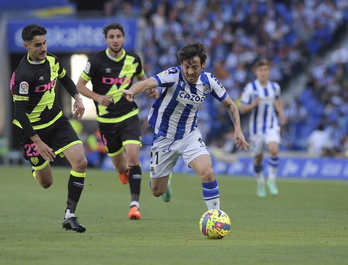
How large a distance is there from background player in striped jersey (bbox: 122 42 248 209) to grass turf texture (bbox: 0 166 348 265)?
76 centimetres

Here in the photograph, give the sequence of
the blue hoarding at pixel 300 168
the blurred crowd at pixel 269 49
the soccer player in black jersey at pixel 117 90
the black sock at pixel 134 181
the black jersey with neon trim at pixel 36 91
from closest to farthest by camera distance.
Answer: the black jersey with neon trim at pixel 36 91 → the black sock at pixel 134 181 → the soccer player in black jersey at pixel 117 90 → the blue hoarding at pixel 300 168 → the blurred crowd at pixel 269 49

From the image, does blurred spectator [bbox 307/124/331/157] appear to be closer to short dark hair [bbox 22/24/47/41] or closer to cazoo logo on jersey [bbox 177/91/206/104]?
cazoo logo on jersey [bbox 177/91/206/104]

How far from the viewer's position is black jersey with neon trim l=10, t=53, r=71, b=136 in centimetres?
972

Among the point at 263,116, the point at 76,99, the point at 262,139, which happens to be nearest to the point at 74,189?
the point at 76,99

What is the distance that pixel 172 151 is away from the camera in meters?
10.4

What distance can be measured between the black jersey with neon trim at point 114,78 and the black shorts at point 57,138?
7.21 ft

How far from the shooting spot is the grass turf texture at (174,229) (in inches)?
303

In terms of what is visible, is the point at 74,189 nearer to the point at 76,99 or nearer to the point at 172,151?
the point at 76,99

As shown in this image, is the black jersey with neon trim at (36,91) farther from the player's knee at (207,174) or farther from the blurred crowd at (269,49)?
the blurred crowd at (269,49)

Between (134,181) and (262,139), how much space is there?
17.2 feet

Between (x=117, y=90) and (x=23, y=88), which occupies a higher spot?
(x=117, y=90)

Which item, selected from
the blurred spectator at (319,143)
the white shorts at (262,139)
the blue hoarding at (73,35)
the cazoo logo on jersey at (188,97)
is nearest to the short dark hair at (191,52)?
the cazoo logo on jersey at (188,97)

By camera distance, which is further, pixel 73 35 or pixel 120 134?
pixel 73 35

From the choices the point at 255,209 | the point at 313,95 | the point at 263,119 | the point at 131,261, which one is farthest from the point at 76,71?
the point at 131,261
